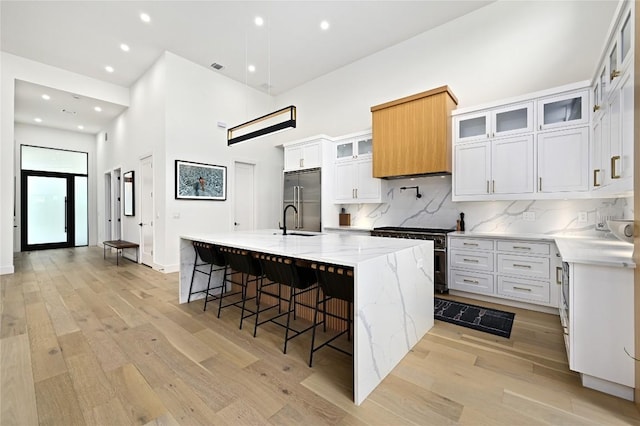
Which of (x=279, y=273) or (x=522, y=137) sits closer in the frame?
(x=279, y=273)

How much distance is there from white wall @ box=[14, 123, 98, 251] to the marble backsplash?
8.29m

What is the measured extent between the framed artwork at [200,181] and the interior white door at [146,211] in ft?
2.67

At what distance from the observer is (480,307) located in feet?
10.9

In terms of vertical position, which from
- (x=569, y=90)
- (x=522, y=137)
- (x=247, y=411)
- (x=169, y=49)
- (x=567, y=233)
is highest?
(x=169, y=49)

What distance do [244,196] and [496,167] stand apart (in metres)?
4.98

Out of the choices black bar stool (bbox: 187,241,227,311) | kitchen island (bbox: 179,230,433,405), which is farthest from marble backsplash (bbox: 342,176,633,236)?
black bar stool (bbox: 187,241,227,311)

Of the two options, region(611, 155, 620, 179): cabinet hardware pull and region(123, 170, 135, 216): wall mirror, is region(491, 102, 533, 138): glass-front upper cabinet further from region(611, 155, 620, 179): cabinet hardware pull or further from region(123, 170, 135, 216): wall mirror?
region(123, 170, 135, 216): wall mirror

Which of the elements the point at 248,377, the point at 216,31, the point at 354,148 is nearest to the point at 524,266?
the point at 354,148

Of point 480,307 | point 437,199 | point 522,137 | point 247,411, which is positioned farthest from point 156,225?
point 522,137

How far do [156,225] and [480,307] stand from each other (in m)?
5.41

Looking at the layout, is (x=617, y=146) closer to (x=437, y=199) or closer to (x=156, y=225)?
(x=437, y=199)

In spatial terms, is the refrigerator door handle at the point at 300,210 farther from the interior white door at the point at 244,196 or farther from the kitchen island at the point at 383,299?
the kitchen island at the point at 383,299

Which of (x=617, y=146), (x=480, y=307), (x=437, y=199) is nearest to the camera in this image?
(x=617, y=146)

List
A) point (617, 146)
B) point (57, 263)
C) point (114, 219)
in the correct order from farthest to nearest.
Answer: point (114, 219) → point (57, 263) → point (617, 146)
